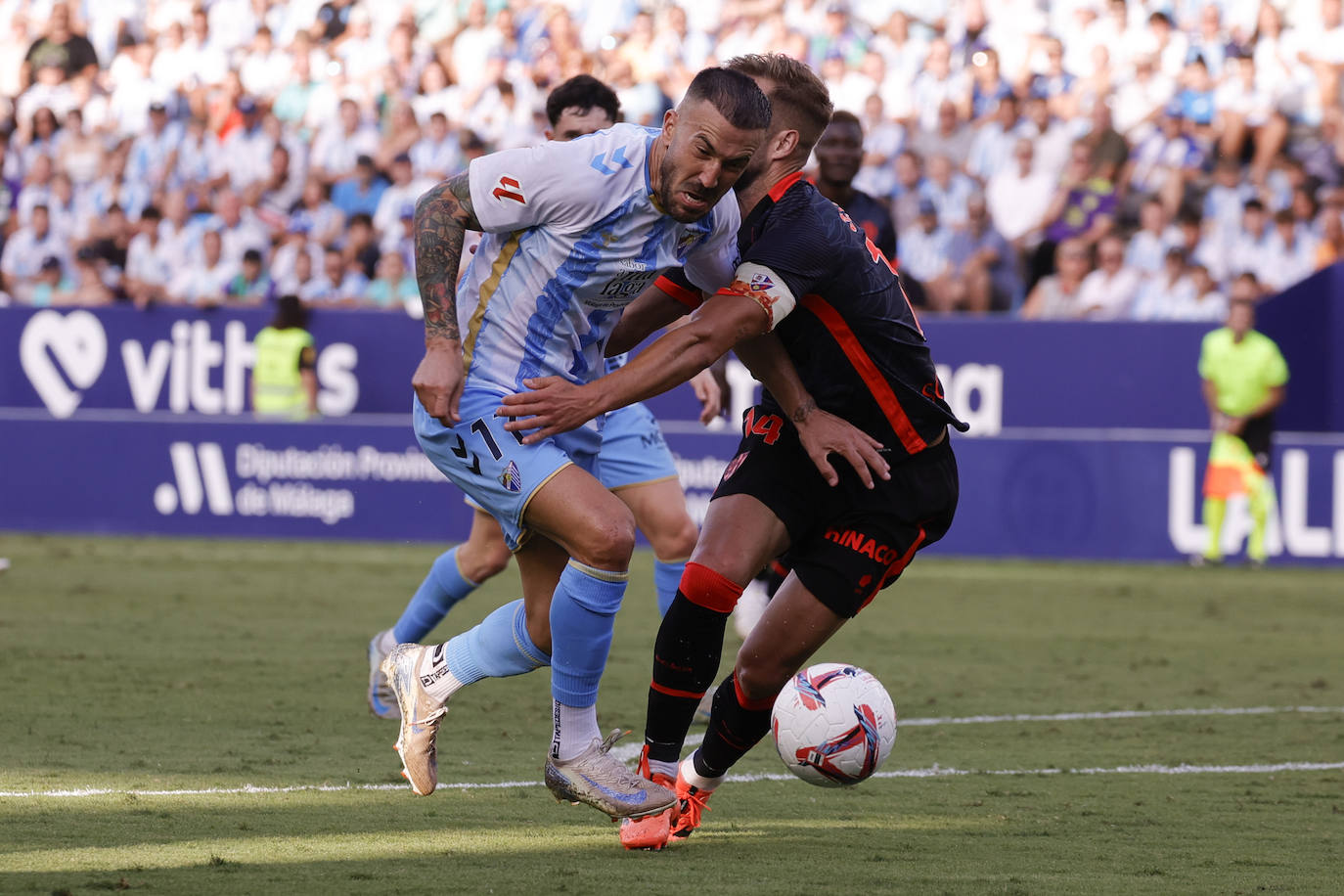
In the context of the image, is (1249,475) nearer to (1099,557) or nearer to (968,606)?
(1099,557)

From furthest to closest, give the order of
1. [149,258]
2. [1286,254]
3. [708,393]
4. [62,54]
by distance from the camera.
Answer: [62,54]
[149,258]
[1286,254]
[708,393]

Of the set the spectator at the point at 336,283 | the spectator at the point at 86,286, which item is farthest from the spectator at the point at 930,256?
the spectator at the point at 86,286

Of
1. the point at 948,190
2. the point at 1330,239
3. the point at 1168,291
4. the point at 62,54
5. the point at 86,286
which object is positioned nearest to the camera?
the point at 1168,291

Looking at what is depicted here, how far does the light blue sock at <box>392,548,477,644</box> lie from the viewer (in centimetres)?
711

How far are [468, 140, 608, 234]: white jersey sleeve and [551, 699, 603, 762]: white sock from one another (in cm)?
130

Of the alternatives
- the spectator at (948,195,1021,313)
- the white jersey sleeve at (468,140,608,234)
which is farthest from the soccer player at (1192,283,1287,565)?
the white jersey sleeve at (468,140,608,234)

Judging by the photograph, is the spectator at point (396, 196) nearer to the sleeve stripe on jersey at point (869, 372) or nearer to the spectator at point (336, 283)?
the spectator at point (336, 283)

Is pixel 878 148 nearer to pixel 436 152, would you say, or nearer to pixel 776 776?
pixel 436 152

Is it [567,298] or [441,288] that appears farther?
[567,298]

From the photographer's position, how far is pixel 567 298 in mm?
4918

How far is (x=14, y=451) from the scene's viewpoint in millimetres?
15438

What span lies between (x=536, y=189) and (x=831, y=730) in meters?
1.67

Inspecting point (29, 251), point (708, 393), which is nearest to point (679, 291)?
point (708, 393)

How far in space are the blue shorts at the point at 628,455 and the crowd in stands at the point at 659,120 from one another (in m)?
8.67
